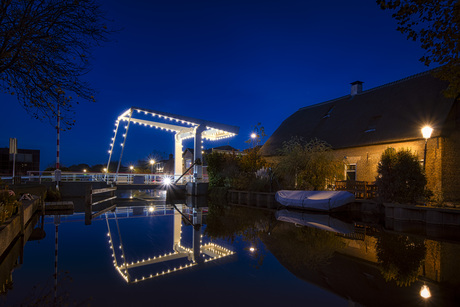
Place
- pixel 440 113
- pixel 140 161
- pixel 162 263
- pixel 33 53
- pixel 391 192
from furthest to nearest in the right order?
1. pixel 140 161
2. pixel 440 113
3. pixel 391 192
4. pixel 33 53
5. pixel 162 263

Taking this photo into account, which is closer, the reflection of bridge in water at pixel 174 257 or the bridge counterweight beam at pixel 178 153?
the reflection of bridge in water at pixel 174 257

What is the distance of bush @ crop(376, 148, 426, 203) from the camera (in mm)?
10508

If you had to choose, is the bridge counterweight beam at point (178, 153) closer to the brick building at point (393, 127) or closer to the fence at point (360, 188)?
the brick building at point (393, 127)

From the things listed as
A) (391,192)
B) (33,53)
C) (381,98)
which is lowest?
(391,192)

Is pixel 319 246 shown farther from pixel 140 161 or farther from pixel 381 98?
pixel 140 161

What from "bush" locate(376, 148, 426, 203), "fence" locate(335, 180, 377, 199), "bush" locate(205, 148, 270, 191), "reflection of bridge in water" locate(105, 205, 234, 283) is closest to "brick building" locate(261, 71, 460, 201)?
"bush" locate(376, 148, 426, 203)

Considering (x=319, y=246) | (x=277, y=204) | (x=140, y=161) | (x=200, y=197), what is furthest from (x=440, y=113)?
(x=140, y=161)

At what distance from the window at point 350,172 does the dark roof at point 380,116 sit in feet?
4.13

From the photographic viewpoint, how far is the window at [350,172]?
17.5 meters

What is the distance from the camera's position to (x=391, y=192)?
10.8 m

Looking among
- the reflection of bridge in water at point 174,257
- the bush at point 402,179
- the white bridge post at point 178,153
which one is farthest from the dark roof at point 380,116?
the reflection of bridge in water at point 174,257

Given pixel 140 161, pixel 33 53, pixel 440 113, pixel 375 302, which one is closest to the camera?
pixel 375 302

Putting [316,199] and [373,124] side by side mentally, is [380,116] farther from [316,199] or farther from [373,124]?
[316,199]

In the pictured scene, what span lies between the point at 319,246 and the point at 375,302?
108 inches
